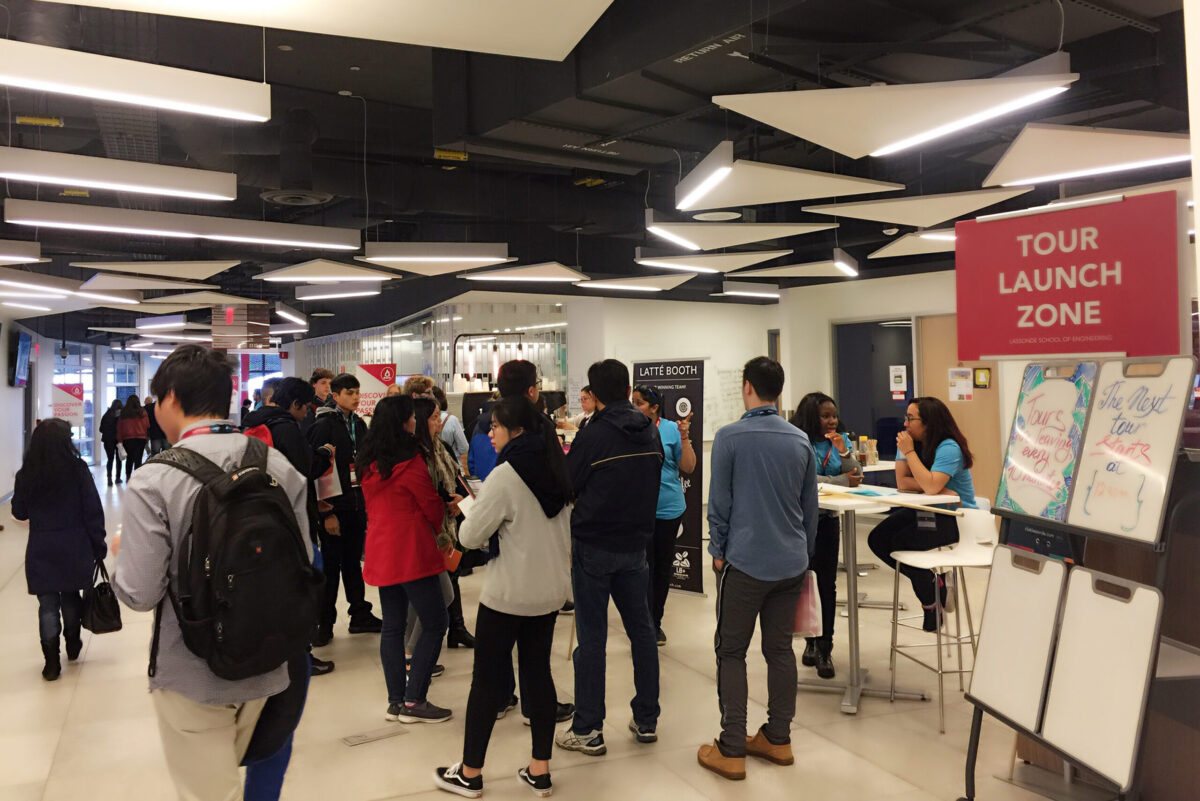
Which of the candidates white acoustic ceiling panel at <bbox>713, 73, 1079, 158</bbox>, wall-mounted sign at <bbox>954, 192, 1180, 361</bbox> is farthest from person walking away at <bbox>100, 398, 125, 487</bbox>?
wall-mounted sign at <bbox>954, 192, 1180, 361</bbox>

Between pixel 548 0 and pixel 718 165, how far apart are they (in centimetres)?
169

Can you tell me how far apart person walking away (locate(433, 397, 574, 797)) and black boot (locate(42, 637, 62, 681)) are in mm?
3254

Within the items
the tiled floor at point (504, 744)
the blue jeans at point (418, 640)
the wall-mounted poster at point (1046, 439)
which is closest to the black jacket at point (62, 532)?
the tiled floor at point (504, 744)

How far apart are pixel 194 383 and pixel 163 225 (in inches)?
218

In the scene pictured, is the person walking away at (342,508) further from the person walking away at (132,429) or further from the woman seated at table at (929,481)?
the person walking away at (132,429)

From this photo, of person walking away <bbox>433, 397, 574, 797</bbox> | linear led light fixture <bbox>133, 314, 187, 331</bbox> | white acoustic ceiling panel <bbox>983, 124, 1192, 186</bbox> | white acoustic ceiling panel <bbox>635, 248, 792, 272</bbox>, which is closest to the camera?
person walking away <bbox>433, 397, 574, 797</bbox>

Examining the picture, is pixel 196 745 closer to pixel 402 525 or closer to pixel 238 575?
pixel 238 575

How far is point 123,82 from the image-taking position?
12.6ft

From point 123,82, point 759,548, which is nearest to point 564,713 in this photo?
point 759,548

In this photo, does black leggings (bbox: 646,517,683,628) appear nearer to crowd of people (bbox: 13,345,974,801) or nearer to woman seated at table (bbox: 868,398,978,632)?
crowd of people (bbox: 13,345,974,801)

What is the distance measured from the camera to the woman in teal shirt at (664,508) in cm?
524

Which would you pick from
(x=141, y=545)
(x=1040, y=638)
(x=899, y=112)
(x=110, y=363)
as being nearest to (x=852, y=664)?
(x=1040, y=638)

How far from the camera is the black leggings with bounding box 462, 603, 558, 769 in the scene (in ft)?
10.4

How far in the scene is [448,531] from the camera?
13.7 feet
